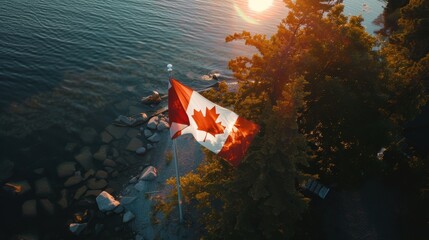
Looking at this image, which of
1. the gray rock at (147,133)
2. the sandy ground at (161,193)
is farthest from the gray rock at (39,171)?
the gray rock at (147,133)

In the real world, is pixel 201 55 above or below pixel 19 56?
above

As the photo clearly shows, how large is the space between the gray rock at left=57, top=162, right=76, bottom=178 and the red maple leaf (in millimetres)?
11002

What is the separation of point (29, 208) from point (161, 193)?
688 cm

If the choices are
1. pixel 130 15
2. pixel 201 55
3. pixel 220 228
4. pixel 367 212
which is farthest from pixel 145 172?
pixel 130 15

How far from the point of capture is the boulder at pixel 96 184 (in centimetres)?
1757

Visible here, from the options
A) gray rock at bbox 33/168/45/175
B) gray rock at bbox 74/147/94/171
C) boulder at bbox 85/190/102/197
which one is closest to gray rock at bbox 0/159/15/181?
gray rock at bbox 33/168/45/175

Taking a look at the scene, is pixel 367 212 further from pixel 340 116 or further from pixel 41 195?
pixel 41 195

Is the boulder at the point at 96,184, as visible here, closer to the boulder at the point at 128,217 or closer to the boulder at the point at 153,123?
the boulder at the point at 128,217

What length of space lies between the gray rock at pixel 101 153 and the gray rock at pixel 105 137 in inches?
26.5

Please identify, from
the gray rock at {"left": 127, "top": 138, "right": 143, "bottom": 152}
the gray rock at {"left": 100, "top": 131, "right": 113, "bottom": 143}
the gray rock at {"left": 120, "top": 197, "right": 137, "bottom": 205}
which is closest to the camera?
the gray rock at {"left": 120, "top": 197, "right": 137, "bottom": 205}

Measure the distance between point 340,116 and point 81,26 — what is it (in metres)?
33.2

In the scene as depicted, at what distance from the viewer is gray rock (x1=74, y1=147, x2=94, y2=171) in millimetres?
18781

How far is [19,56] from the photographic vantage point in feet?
90.8

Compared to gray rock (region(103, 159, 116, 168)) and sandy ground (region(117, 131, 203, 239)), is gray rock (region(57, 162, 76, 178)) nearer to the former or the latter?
gray rock (region(103, 159, 116, 168))
